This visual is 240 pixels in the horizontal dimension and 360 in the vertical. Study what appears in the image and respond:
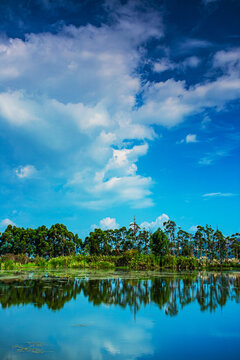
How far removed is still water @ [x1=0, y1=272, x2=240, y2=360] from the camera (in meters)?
6.93

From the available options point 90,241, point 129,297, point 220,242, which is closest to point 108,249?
point 90,241

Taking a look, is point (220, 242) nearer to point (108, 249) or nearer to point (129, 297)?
point (108, 249)

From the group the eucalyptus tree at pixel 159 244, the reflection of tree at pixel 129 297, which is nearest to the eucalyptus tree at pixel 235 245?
the eucalyptus tree at pixel 159 244

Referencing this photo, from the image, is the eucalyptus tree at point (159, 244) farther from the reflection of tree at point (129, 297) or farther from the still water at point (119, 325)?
the still water at point (119, 325)

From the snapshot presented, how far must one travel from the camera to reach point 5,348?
6.90 meters

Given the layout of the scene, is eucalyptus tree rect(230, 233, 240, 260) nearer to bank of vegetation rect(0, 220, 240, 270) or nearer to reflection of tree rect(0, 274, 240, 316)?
bank of vegetation rect(0, 220, 240, 270)

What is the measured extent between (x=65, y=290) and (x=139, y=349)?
9770mm

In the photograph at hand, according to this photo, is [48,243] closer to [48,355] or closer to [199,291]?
[199,291]

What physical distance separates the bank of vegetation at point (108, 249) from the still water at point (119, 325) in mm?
22567

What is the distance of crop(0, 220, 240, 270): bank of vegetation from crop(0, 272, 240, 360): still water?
22567 mm

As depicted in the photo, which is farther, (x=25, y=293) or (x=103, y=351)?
(x=25, y=293)

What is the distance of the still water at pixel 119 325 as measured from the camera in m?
6.93

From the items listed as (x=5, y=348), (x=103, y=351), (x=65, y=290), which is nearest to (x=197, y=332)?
(x=103, y=351)

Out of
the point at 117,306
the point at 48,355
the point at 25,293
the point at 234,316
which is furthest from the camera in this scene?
the point at 25,293
